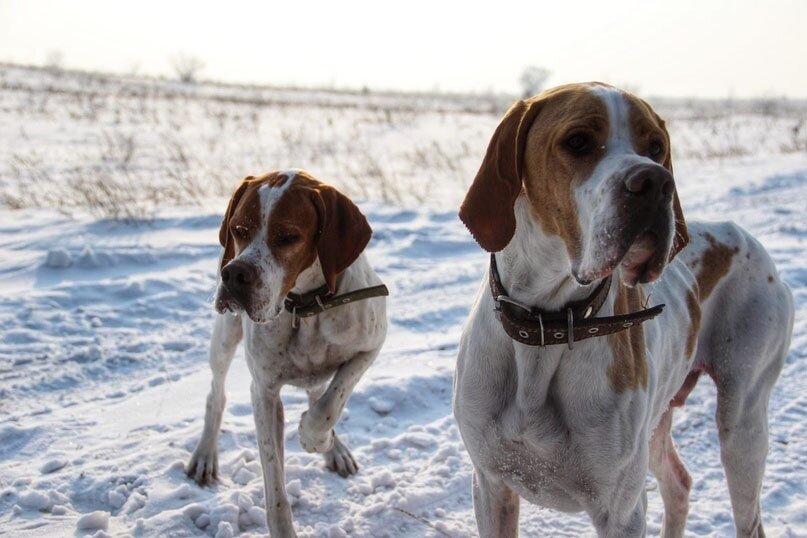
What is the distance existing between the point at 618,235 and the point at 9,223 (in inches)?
291

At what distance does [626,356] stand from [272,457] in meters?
1.72

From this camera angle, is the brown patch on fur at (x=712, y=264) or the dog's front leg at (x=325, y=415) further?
the dog's front leg at (x=325, y=415)

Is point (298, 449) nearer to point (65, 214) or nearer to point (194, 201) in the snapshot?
point (65, 214)

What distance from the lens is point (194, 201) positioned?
362 inches

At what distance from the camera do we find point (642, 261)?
76.5 inches

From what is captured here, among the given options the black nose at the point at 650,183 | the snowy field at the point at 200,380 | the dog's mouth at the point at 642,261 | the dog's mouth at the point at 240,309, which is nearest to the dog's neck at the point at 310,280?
the dog's mouth at the point at 240,309

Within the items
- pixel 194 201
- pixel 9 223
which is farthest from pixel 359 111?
pixel 9 223

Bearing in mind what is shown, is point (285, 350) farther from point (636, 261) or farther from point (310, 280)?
point (636, 261)

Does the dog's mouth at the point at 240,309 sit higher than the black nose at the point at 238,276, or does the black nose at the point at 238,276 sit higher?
the black nose at the point at 238,276

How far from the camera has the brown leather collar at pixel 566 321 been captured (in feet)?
7.16

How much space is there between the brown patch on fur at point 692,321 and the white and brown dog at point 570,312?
0.18 metres

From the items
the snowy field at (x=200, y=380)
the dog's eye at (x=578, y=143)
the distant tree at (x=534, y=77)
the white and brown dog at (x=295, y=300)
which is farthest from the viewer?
the distant tree at (x=534, y=77)

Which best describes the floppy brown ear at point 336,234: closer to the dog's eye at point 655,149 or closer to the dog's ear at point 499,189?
the dog's ear at point 499,189

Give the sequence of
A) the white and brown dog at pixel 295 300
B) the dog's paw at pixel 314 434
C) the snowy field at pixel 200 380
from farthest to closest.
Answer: the snowy field at pixel 200 380 → the dog's paw at pixel 314 434 → the white and brown dog at pixel 295 300
